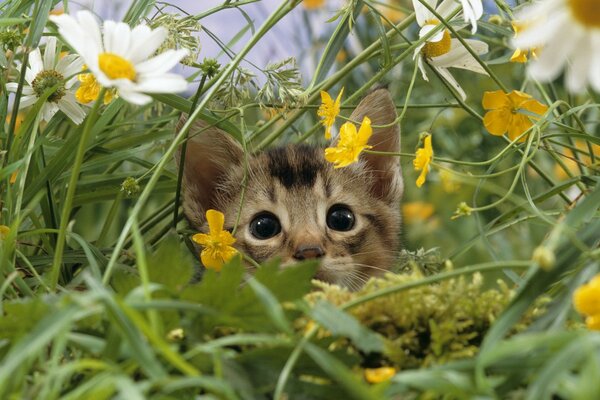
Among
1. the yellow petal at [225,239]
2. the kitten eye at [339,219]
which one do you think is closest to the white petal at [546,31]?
the yellow petal at [225,239]

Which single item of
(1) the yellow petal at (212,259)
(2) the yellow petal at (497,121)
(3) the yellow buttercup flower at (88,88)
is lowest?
(1) the yellow petal at (212,259)

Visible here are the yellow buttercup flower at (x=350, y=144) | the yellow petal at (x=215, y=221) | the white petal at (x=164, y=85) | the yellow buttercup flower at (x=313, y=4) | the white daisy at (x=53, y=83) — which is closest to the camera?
the white petal at (x=164, y=85)

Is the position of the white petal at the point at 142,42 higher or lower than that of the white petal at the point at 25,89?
higher

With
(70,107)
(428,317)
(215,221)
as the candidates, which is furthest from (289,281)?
(70,107)

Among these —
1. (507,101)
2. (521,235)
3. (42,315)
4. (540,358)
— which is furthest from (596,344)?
(521,235)

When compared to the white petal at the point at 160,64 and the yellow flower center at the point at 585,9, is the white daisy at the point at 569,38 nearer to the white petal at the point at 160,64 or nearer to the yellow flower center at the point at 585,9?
the yellow flower center at the point at 585,9

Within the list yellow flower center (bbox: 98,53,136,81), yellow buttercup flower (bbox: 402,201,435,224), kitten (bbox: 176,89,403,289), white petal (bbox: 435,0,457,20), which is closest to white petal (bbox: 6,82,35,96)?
Answer: kitten (bbox: 176,89,403,289)
